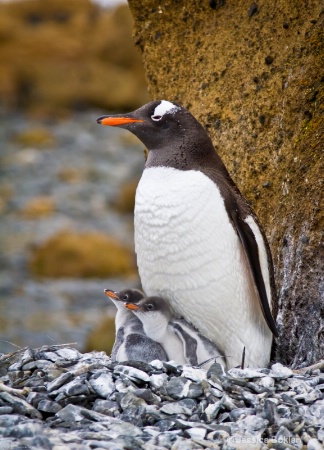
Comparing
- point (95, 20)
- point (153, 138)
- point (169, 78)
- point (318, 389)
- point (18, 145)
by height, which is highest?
point (95, 20)

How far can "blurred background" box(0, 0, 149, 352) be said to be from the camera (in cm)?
1485

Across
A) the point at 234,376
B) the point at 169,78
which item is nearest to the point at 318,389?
the point at 234,376

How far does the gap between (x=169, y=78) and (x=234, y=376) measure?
6.91 feet

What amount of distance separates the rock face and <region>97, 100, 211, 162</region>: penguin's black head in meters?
0.47

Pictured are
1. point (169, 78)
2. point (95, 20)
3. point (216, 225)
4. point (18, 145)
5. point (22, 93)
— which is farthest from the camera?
point (95, 20)

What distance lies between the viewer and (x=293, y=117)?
4.69m

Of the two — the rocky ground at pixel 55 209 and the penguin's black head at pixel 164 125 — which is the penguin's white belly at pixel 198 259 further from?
the rocky ground at pixel 55 209

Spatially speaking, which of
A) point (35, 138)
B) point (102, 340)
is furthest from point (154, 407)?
point (35, 138)

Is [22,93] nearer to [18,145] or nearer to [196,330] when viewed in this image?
[18,145]

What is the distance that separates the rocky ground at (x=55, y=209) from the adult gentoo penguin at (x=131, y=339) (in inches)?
268

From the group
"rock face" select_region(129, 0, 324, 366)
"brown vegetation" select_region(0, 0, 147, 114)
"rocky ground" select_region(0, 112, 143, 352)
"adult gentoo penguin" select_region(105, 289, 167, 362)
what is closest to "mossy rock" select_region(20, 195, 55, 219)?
"rocky ground" select_region(0, 112, 143, 352)

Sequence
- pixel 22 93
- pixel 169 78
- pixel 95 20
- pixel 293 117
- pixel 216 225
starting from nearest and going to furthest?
1. pixel 216 225
2. pixel 293 117
3. pixel 169 78
4. pixel 22 93
5. pixel 95 20

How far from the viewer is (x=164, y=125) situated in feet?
14.7

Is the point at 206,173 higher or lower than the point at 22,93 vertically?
lower
